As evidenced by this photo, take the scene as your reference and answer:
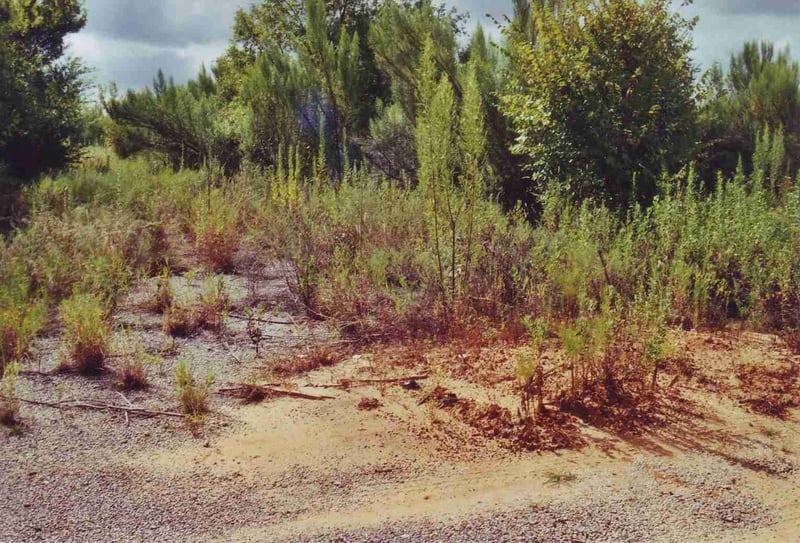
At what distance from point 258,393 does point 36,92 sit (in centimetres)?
955

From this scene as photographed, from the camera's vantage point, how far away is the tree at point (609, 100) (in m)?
7.93

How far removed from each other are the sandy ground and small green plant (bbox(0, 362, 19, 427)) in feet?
0.24

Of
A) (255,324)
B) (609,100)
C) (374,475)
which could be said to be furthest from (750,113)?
(374,475)

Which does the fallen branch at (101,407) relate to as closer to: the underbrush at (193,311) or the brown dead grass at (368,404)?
the brown dead grass at (368,404)

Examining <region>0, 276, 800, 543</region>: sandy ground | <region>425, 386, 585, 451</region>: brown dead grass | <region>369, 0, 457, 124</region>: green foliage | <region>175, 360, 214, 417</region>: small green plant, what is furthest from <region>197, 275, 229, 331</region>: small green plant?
<region>369, 0, 457, 124</region>: green foliage

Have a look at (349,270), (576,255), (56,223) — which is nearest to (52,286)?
(56,223)

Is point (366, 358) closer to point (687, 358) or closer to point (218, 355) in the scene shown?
point (218, 355)

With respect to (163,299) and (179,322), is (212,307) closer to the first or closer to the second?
(179,322)

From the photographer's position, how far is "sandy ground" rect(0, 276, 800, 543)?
3244 millimetres

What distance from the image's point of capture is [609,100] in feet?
26.0

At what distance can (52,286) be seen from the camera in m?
6.11

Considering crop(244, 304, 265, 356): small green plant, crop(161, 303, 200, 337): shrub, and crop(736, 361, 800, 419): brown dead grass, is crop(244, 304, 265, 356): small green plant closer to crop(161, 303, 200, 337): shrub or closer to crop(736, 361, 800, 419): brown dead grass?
crop(161, 303, 200, 337): shrub

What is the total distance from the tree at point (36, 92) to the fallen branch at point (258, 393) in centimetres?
788

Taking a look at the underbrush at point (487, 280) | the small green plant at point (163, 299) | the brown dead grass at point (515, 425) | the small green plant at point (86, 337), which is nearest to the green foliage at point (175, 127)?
the underbrush at point (487, 280)
